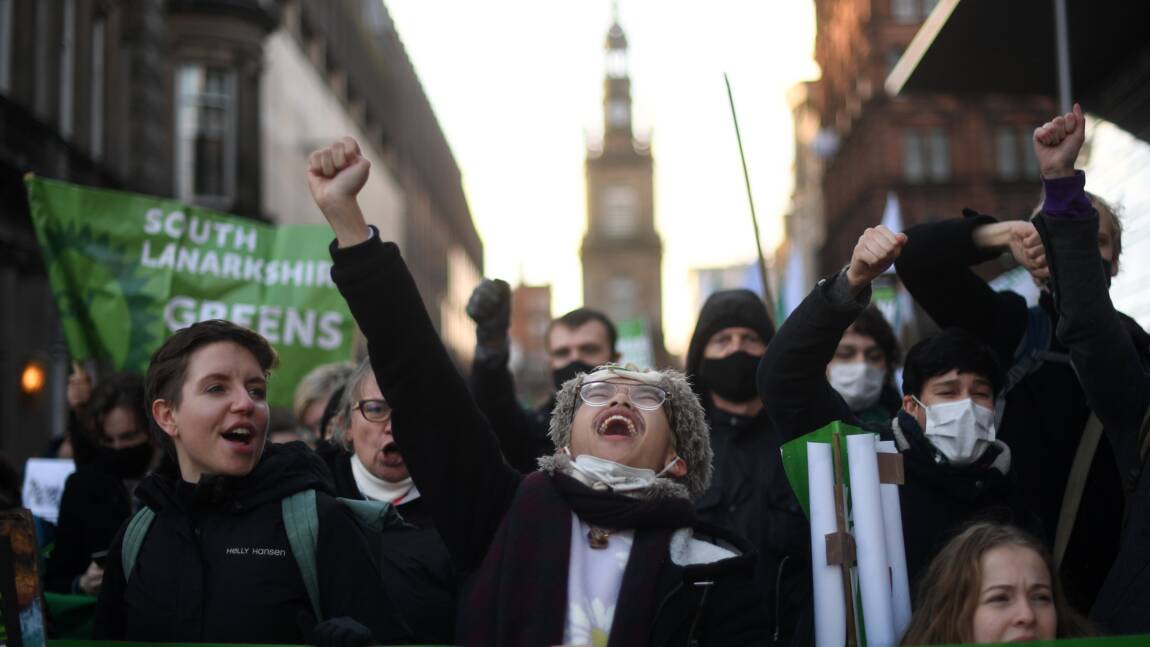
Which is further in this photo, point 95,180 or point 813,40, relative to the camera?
point 813,40

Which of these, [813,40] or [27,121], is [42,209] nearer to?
[27,121]

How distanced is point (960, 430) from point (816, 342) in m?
0.60

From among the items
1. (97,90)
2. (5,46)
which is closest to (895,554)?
(5,46)

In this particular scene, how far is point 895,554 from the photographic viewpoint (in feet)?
10.2

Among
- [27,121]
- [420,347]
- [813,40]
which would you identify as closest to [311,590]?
[420,347]

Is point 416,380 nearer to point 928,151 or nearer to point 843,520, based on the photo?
point 843,520

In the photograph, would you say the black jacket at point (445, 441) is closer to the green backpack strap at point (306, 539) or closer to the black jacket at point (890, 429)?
the green backpack strap at point (306, 539)

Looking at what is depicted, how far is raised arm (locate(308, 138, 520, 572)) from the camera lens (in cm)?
285

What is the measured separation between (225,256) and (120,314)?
791 millimetres

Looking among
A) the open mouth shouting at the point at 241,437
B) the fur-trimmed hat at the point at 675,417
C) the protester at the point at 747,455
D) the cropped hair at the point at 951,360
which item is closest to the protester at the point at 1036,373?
the cropped hair at the point at 951,360

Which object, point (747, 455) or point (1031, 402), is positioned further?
point (747, 455)

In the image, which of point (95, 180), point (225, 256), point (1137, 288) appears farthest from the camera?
point (95, 180)

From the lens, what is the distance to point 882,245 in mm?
3217

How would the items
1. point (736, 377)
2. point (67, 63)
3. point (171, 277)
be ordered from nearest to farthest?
point (736, 377) < point (171, 277) < point (67, 63)
